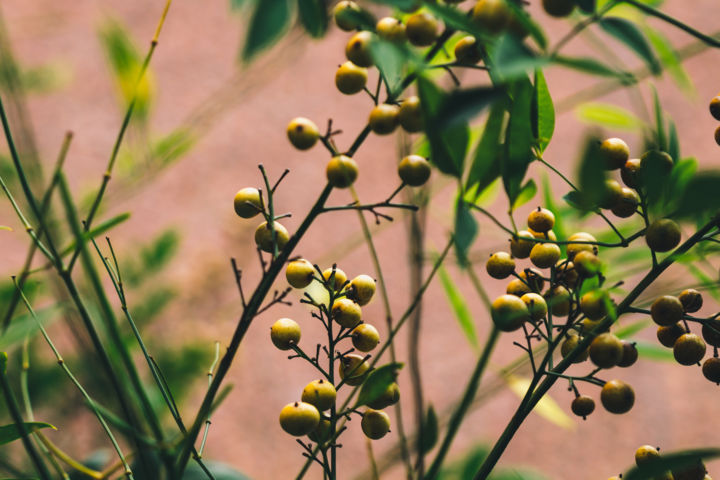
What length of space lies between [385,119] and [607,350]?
11 centimetres

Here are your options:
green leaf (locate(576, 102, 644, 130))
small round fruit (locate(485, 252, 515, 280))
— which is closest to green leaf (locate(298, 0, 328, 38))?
small round fruit (locate(485, 252, 515, 280))

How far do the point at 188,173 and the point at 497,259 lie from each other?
0.97m

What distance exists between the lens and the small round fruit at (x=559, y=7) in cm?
19

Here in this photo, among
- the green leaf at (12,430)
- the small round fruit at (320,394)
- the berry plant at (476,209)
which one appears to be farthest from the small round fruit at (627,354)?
the green leaf at (12,430)

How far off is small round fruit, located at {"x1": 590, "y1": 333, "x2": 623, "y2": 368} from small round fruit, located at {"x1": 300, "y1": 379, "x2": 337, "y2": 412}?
0.09 metres

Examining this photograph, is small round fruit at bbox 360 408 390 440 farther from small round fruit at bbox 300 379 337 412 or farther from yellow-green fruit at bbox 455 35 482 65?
yellow-green fruit at bbox 455 35 482 65

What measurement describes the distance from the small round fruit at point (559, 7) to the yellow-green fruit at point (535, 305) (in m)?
0.10

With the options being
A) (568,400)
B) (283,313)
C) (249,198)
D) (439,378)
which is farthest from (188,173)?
(249,198)

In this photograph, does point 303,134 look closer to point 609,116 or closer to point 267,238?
point 267,238

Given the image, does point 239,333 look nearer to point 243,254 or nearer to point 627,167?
point 627,167

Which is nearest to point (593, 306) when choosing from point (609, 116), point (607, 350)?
point (607, 350)

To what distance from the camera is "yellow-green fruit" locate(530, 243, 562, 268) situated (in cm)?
24

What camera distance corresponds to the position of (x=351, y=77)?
25 centimetres

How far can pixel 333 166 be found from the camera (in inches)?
9.5
